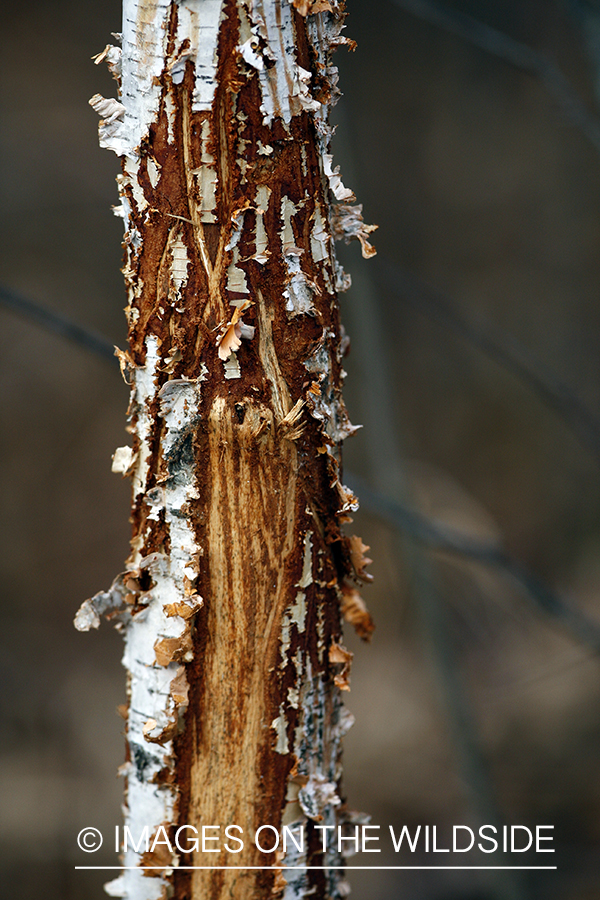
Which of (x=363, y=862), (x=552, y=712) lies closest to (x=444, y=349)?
(x=552, y=712)

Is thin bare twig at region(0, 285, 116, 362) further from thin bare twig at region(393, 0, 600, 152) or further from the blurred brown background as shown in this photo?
the blurred brown background

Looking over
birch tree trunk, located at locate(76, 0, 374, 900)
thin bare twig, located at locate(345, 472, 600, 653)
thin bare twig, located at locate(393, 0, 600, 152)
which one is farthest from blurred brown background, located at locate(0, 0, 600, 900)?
birch tree trunk, located at locate(76, 0, 374, 900)

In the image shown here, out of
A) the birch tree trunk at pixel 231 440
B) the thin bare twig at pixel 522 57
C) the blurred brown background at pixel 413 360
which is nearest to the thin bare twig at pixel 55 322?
the birch tree trunk at pixel 231 440

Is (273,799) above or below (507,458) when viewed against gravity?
below

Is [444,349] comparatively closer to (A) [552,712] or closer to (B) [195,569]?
(A) [552,712]

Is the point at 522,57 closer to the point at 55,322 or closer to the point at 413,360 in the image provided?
the point at 55,322

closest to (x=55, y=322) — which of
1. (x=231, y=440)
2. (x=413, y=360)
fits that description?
(x=231, y=440)
